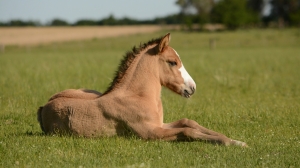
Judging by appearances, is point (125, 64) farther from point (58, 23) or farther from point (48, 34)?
point (58, 23)

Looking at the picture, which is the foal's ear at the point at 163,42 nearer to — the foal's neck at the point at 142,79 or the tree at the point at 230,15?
the foal's neck at the point at 142,79

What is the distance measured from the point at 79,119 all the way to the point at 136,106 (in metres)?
0.97

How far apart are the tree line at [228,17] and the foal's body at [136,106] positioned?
7657cm

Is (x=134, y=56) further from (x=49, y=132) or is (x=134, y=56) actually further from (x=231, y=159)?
(x=231, y=159)

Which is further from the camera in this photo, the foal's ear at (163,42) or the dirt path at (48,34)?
the dirt path at (48,34)

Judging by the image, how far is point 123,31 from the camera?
3858 inches

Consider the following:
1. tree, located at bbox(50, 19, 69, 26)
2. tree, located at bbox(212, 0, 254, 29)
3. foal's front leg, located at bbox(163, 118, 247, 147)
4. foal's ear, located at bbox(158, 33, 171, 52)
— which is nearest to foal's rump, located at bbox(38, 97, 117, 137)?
foal's front leg, located at bbox(163, 118, 247, 147)

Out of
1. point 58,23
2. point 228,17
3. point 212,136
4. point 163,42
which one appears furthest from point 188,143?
point 58,23

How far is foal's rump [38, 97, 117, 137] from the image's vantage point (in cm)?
845

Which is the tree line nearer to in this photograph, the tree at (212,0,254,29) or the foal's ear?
the tree at (212,0,254,29)

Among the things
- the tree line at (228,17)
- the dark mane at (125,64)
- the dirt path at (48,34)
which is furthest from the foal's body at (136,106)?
the tree line at (228,17)

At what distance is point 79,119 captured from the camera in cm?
850

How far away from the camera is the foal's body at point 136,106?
8203 mm

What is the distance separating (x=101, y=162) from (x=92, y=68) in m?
18.1
